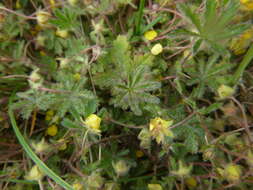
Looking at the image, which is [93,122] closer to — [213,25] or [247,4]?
[213,25]

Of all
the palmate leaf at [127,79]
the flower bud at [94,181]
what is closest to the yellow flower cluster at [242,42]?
the palmate leaf at [127,79]


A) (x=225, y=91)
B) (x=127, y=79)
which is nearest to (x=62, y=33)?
(x=127, y=79)

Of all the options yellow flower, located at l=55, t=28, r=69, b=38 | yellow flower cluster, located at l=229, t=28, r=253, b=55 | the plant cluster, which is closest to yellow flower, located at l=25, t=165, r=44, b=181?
the plant cluster

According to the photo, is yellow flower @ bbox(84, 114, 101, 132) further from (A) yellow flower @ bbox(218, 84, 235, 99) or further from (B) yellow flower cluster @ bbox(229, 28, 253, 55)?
(B) yellow flower cluster @ bbox(229, 28, 253, 55)

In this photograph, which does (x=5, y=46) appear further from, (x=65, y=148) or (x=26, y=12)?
(x=65, y=148)

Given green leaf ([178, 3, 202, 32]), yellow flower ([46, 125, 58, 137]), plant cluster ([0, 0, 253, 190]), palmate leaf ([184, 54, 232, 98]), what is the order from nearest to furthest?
green leaf ([178, 3, 202, 32]) → plant cluster ([0, 0, 253, 190]) → palmate leaf ([184, 54, 232, 98]) → yellow flower ([46, 125, 58, 137])

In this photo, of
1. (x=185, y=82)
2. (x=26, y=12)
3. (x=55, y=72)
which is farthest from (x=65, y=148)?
(x=26, y=12)

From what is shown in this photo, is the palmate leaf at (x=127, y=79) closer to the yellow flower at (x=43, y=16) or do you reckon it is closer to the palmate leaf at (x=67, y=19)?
the palmate leaf at (x=67, y=19)

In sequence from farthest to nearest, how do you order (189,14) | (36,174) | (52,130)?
(52,130), (36,174), (189,14)
